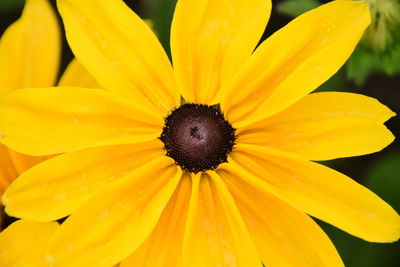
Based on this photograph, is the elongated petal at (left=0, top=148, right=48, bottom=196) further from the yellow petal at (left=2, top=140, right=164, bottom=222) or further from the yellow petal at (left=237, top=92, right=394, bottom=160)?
the yellow petal at (left=237, top=92, right=394, bottom=160)

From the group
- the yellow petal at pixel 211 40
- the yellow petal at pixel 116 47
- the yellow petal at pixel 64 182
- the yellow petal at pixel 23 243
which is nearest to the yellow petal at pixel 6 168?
the yellow petal at pixel 23 243

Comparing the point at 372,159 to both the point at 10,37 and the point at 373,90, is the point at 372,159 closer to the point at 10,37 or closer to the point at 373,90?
the point at 373,90

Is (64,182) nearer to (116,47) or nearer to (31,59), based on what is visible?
(116,47)

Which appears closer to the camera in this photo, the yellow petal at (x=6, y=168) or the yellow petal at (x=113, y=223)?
the yellow petal at (x=113, y=223)

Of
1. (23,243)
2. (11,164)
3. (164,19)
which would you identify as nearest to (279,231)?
(23,243)

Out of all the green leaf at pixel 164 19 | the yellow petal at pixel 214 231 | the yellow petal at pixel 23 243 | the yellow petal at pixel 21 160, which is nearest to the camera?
the yellow petal at pixel 214 231

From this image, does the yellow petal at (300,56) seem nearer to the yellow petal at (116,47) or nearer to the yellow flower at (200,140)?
the yellow flower at (200,140)

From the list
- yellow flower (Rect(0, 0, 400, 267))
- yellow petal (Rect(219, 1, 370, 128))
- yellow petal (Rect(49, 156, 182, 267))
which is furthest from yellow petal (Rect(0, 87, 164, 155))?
yellow petal (Rect(219, 1, 370, 128))

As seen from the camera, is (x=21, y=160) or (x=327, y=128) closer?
(x=327, y=128)
